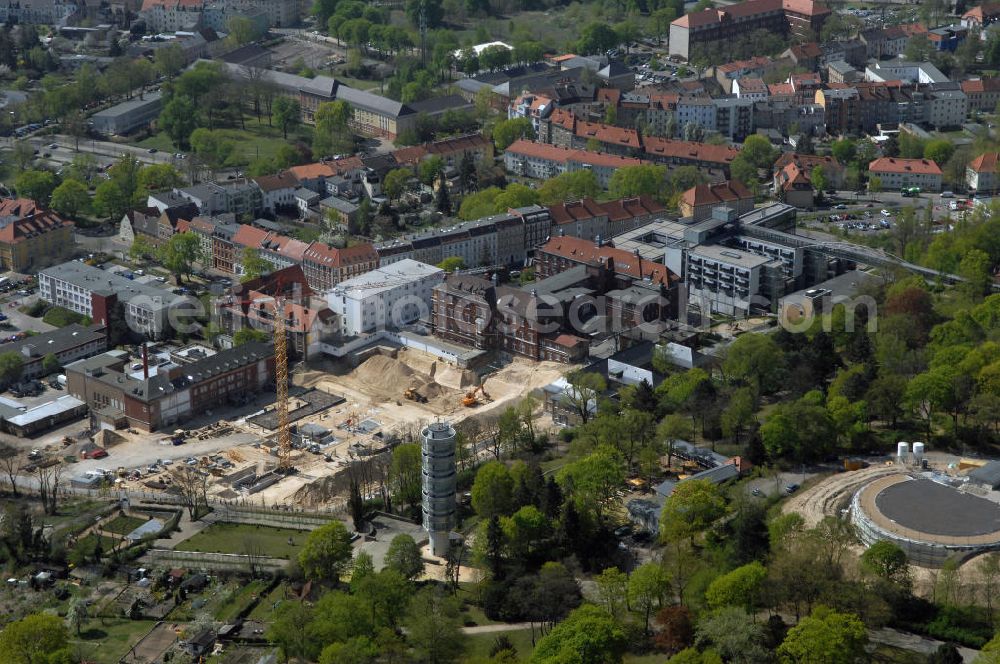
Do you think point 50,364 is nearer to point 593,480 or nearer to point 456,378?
point 456,378

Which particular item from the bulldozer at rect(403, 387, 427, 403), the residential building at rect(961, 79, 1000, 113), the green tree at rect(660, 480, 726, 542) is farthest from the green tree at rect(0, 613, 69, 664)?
the residential building at rect(961, 79, 1000, 113)

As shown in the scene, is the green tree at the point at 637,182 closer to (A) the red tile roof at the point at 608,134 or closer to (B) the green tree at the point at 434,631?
(A) the red tile roof at the point at 608,134

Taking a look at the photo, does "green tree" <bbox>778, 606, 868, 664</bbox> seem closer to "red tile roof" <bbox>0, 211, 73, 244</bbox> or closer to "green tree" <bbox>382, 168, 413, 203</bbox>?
"green tree" <bbox>382, 168, 413, 203</bbox>

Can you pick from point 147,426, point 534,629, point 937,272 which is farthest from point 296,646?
point 937,272

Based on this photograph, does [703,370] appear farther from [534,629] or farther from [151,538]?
[151,538]

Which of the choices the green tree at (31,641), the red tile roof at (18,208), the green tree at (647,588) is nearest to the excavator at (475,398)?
the green tree at (647,588)
